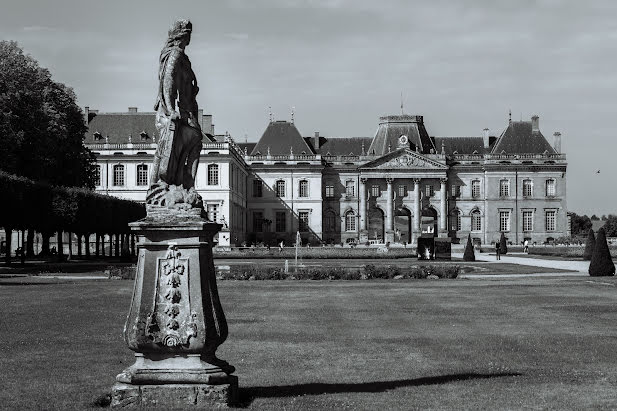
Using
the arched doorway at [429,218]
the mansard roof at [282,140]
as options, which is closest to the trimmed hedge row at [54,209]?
the mansard roof at [282,140]

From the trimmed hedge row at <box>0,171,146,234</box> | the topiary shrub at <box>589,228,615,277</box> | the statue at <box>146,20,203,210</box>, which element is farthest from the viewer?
the trimmed hedge row at <box>0,171,146,234</box>

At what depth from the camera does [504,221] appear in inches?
3743

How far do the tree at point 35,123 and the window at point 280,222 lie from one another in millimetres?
42437

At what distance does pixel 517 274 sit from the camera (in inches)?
1387

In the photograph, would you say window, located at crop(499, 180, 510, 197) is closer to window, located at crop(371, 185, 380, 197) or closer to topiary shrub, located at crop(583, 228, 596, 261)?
window, located at crop(371, 185, 380, 197)

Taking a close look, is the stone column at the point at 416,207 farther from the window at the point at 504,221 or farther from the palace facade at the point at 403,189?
the window at the point at 504,221

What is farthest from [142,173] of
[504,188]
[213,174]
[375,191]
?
[504,188]

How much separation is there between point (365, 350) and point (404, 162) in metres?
82.0

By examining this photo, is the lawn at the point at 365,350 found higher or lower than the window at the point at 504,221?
lower

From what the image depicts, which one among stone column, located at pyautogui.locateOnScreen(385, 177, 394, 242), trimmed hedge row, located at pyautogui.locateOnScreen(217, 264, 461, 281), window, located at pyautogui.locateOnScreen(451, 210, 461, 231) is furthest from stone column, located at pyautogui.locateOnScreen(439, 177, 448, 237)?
trimmed hedge row, located at pyautogui.locateOnScreen(217, 264, 461, 281)

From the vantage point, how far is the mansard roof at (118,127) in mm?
80812

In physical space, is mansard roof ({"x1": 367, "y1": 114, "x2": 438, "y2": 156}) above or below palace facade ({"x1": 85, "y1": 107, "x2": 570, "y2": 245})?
above

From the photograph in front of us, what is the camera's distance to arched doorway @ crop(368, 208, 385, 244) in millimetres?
95375

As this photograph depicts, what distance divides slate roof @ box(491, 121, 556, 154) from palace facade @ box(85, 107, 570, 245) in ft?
0.32
